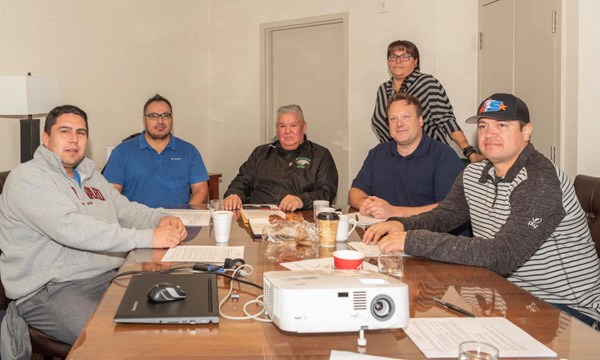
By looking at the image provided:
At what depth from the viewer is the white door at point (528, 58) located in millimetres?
3432

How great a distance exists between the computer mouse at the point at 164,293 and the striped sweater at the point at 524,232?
0.79 meters

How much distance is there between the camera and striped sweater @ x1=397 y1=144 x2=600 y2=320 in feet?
5.84

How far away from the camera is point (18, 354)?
191 cm

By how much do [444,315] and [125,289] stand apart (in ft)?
2.51

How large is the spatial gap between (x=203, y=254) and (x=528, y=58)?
107 inches

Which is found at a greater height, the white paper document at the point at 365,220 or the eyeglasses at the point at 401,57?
the eyeglasses at the point at 401,57

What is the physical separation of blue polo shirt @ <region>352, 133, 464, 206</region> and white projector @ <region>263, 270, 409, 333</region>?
1.82 metres

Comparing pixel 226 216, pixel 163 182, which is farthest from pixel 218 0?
pixel 226 216

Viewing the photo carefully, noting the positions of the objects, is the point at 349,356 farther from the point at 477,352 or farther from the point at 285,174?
the point at 285,174

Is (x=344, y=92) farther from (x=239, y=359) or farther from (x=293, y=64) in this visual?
(x=239, y=359)

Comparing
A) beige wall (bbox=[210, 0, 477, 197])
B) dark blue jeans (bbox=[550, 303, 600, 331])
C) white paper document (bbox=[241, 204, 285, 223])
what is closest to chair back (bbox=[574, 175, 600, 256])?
dark blue jeans (bbox=[550, 303, 600, 331])

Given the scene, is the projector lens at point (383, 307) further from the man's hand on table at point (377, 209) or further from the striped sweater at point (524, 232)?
the man's hand on table at point (377, 209)

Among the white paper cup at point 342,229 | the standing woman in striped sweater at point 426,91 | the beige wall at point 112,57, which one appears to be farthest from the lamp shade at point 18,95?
the standing woman in striped sweater at point 426,91

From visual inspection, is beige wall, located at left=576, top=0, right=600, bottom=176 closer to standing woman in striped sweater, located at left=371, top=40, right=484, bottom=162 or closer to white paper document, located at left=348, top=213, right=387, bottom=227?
standing woman in striped sweater, located at left=371, top=40, right=484, bottom=162
